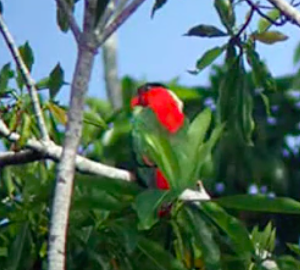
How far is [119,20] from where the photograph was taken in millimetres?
2074

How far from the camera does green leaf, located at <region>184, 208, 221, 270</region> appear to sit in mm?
2363

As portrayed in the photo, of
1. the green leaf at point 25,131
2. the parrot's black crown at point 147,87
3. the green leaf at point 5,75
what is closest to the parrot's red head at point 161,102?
the parrot's black crown at point 147,87

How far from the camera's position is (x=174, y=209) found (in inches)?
94.2

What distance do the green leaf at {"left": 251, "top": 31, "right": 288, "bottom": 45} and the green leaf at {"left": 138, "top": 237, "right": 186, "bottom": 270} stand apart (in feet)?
1.87

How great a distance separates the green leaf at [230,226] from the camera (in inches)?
93.9

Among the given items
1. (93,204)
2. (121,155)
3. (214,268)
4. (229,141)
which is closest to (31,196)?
(93,204)

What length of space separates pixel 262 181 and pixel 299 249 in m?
3.00

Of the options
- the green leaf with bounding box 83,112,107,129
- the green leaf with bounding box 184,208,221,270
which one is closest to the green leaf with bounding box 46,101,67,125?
the green leaf with bounding box 83,112,107,129

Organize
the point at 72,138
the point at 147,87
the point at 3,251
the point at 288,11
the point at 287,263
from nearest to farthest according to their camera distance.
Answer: the point at 72,138 → the point at 288,11 → the point at 287,263 → the point at 3,251 → the point at 147,87

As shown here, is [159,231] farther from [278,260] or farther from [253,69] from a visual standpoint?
[253,69]

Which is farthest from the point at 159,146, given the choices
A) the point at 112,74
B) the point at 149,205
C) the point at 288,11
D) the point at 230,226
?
the point at 112,74

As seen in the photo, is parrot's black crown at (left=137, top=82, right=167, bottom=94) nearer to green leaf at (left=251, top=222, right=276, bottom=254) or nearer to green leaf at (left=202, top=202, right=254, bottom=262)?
green leaf at (left=251, top=222, right=276, bottom=254)

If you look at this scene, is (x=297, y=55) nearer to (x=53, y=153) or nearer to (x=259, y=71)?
(x=259, y=71)

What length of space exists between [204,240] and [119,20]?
492mm
